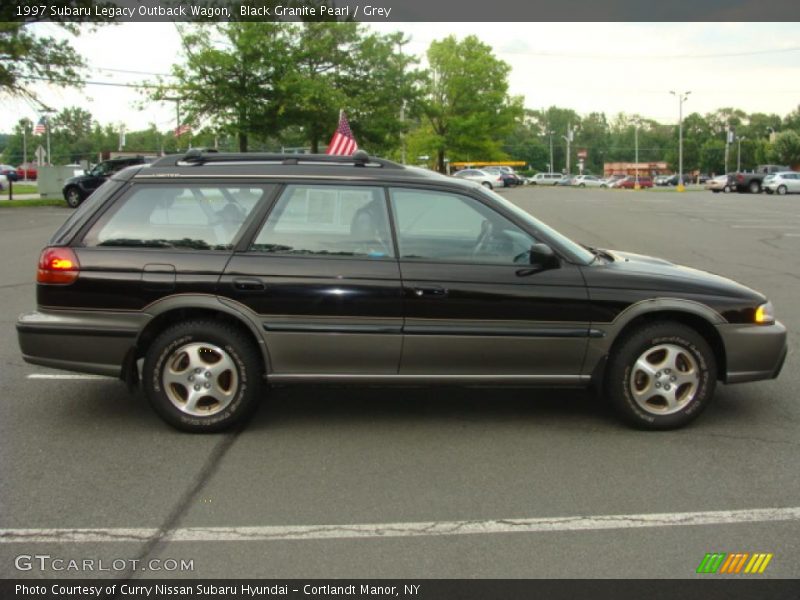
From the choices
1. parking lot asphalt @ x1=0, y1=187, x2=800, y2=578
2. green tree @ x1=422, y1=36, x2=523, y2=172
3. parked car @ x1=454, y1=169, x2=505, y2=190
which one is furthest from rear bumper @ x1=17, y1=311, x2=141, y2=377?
green tree @ x1=422, y1=36, x2=523, y2=172

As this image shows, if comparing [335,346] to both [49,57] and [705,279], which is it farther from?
[49,57]

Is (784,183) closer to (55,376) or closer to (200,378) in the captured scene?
(55,376)

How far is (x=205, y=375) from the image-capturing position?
4.78 metres

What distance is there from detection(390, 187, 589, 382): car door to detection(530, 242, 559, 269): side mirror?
0.03 meters

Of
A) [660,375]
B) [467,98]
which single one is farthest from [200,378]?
[467,98]

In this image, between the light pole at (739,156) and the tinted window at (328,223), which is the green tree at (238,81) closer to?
the tinted window at (328,223)

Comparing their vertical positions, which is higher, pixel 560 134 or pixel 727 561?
pixel 560 134

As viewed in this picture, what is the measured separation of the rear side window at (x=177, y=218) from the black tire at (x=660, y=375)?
8.01 ft

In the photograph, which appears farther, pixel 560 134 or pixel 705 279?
pixel 560 134

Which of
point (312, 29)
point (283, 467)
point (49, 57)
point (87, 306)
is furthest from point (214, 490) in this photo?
point (312, 29)

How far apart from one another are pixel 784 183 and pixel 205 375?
167 feet

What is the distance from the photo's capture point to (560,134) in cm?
16125
